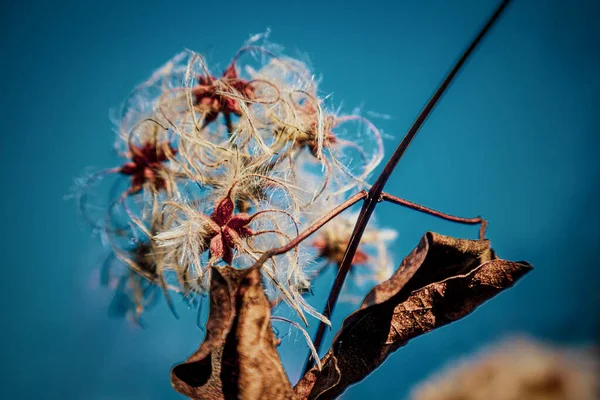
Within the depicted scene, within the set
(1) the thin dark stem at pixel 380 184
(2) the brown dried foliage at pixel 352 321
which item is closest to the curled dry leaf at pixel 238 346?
(2) the brown dried foliage at pixel 352 321

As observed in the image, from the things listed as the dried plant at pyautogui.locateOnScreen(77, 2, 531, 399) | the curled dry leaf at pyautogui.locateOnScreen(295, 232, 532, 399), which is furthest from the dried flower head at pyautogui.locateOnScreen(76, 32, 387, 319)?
the curled dry leaf at pyautogui.locateOnScreen(295, 232, 532, 399)

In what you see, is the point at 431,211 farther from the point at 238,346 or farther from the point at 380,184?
the point at 238,346

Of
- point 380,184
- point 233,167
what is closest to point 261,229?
point 233,167

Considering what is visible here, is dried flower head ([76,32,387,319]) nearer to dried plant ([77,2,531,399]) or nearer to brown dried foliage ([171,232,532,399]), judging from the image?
dried plant ([77,2,531,399])

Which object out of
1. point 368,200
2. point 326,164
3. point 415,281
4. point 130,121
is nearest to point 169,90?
point 130,121

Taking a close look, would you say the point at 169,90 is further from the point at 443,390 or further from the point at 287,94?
the point at 443,390

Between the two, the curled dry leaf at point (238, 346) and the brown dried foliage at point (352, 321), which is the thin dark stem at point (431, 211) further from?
the curled dry leaf at point (238, 346)
